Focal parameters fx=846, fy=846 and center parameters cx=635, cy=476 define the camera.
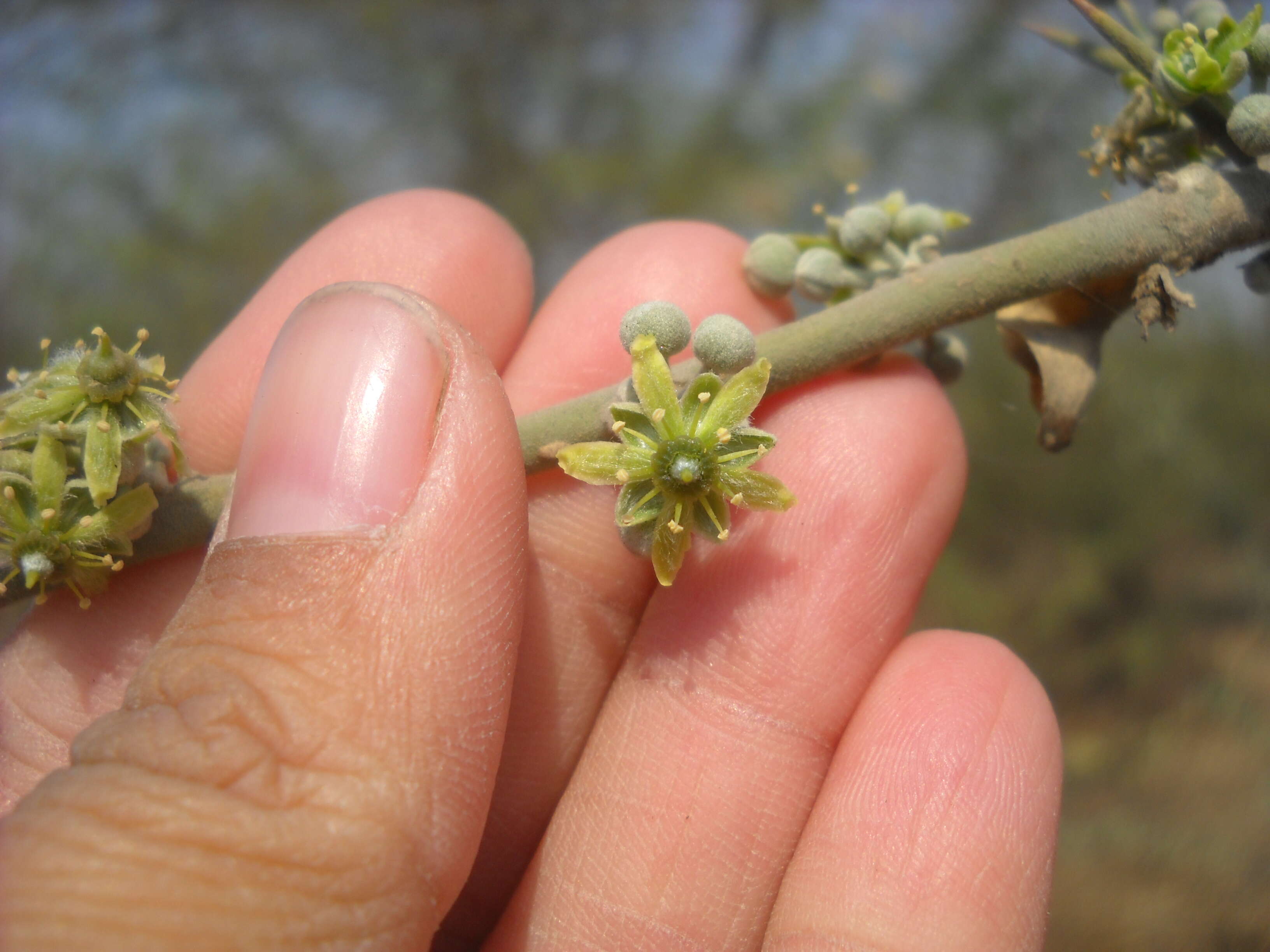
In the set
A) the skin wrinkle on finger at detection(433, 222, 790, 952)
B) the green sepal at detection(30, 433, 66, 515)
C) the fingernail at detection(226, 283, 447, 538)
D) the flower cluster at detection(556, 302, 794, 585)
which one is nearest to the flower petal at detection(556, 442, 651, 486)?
the flower cluster at detection(556, 302, 794, 585)

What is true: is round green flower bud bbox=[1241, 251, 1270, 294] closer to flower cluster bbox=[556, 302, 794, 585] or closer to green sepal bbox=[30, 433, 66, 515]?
flower cluster bbox=[556, 302, 794, 585]

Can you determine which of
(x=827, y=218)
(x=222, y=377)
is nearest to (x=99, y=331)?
(x=222, y=377)

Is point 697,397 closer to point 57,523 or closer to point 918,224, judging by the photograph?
point 918,224

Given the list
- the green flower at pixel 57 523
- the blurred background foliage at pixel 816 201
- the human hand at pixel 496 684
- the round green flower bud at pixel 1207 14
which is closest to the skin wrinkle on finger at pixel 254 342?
the human hand at pixel 496 684

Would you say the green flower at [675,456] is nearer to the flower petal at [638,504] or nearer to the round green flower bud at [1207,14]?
the flower petal at [638,504]

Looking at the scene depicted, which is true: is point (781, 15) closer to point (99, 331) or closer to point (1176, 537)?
point (1176, 537)

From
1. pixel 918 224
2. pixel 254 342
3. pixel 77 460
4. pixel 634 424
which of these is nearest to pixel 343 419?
pixel 634 424
